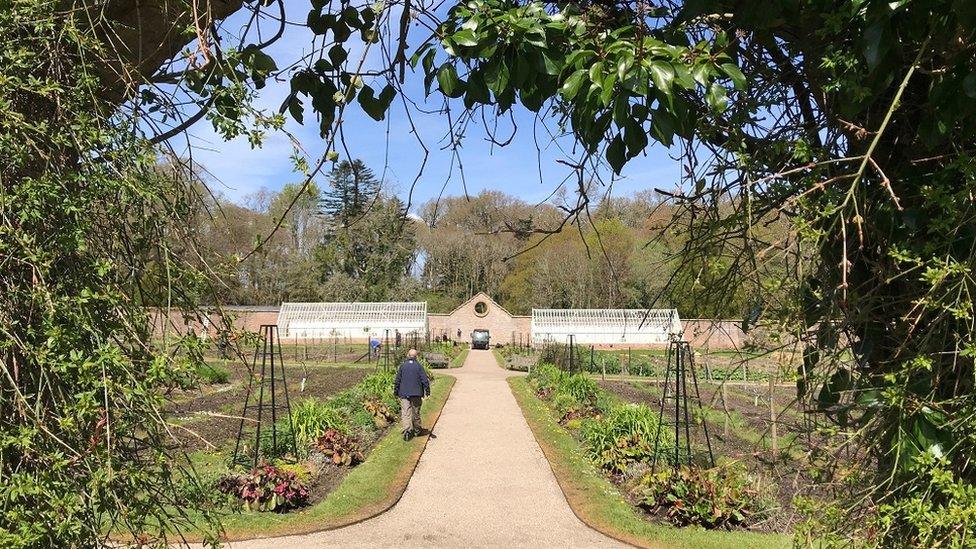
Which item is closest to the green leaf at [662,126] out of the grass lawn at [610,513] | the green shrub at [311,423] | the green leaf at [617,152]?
the green leaf at [617,152]

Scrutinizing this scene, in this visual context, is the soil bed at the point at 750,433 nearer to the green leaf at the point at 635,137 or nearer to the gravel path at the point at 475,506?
the green leaf at the point at 635,137

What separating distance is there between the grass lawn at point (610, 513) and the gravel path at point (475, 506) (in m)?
0.15

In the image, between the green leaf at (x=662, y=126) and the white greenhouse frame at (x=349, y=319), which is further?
the white greenhouse frame at (x=349, y=319)

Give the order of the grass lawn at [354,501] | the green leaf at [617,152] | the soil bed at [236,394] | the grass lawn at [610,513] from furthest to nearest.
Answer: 1. the soil bed at [236,394]
2. the grass lawn at [354,501]
3. the grass lawn at [610,513]
4. the green leaf at [617,152]

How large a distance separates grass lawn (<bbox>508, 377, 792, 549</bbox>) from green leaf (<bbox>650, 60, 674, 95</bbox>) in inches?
189

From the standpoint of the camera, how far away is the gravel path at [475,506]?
244 inches

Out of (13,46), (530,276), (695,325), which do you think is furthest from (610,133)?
(530,276)

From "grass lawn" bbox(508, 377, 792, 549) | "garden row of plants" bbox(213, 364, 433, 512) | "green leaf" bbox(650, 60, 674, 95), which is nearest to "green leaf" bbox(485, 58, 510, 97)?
"green leaf" bbox(650, 60, 674, 95)

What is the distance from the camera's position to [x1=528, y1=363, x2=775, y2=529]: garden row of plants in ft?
21.9

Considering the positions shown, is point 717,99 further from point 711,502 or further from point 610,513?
point 610,513

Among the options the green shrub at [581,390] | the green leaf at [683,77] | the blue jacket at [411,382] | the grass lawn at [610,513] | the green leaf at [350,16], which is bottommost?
the grass lawn at [610,513]

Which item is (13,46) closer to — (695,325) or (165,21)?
(165,21)

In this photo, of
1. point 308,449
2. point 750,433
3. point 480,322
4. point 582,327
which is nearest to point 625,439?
point 750,433

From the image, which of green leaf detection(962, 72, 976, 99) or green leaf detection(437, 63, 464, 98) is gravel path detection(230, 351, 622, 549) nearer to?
green leaf detection(437, 63, 464, 98)
